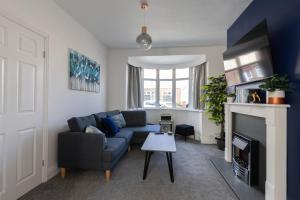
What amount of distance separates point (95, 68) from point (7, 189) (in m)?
2.75

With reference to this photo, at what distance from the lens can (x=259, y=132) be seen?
7.41 feet

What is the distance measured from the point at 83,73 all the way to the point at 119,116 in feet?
4.41

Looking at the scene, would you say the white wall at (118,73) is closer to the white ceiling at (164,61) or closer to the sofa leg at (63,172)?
the white ceiling at (164,61)

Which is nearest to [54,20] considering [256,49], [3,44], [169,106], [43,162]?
[3,44]

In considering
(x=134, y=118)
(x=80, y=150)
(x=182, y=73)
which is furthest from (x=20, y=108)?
(x=182, y=73)

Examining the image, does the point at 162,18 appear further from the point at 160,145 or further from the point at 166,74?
the point at 166,74

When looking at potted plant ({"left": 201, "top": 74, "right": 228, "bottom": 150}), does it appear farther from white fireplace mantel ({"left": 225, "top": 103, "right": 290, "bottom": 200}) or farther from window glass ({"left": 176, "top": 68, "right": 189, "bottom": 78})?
white fireplace mantel ({"left": 225, "top": 103, "right": 290, "bottom": 200})

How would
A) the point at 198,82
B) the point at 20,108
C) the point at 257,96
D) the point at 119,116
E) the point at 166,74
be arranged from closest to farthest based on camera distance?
1. the point at 20,108
2. the point at 257,96
3. the point at 119,116
4. the point at 198,82
5. the point at 166,74

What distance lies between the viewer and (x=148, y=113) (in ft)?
18.6

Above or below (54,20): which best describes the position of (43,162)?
below

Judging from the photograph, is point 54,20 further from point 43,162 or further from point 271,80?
point 271,80

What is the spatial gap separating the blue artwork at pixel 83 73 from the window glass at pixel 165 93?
100 inches

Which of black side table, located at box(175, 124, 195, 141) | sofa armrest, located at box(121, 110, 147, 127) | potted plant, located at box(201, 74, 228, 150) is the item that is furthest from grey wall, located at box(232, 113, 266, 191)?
sofa armrest, located at box(121, 110, 147, 127)

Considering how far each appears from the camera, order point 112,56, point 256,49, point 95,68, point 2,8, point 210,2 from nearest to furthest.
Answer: point 2,8 < point 256,49 < point 210,2 < point 95,68 < point 112,56
